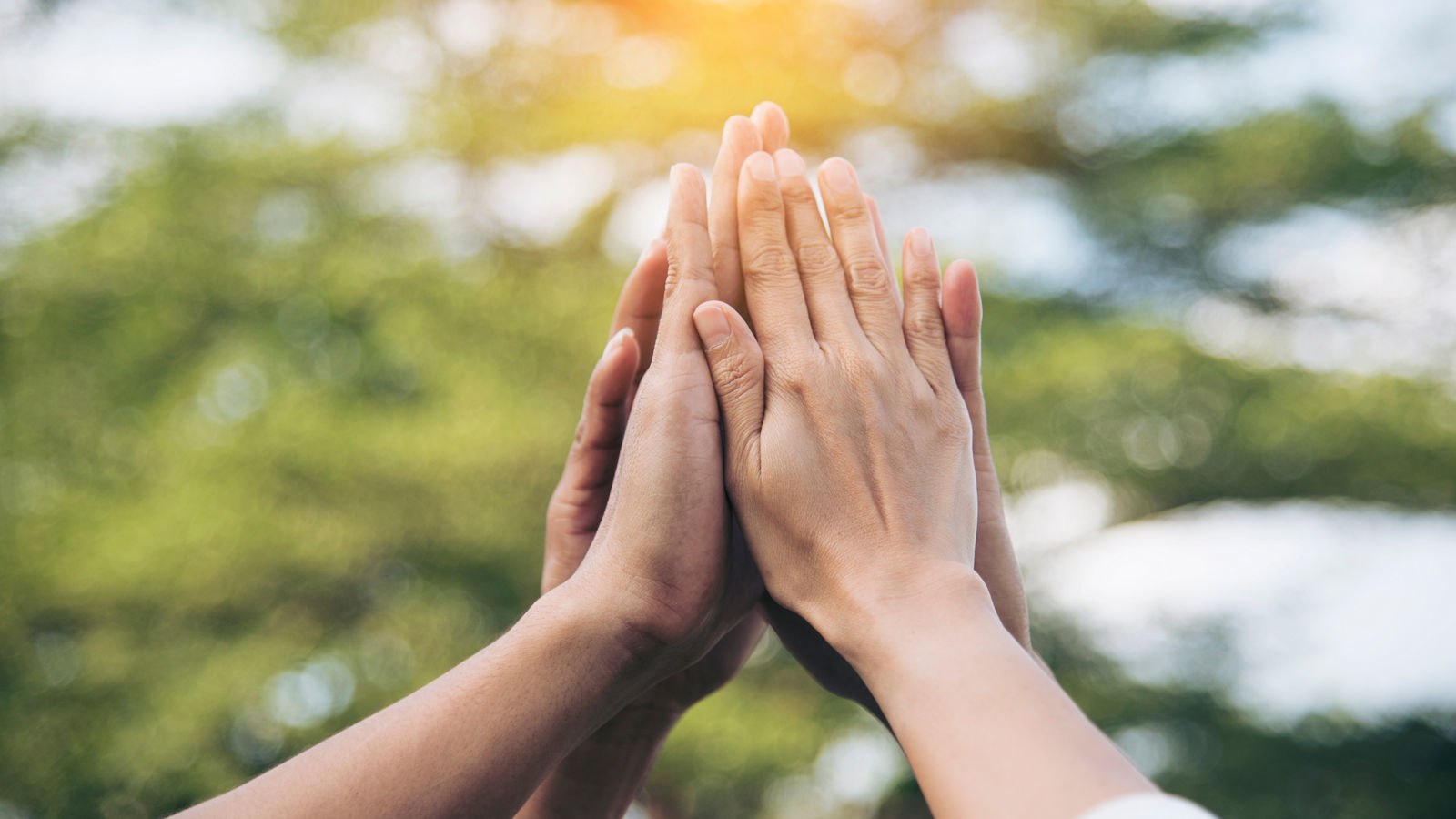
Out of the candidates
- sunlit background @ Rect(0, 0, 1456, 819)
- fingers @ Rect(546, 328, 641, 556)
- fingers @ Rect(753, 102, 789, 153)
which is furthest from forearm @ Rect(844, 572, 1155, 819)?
sunlit background @ Rect(0, 0, 1456, 819)

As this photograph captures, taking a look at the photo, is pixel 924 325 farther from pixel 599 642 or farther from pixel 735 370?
pixel 599 642

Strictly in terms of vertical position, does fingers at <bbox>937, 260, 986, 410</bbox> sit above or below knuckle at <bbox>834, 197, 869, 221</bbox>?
below

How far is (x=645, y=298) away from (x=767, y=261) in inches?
7.4

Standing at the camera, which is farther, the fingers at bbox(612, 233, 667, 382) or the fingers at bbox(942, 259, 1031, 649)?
the fingers at bbox(612, 233, 667, 382)

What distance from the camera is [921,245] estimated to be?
3.36 feet

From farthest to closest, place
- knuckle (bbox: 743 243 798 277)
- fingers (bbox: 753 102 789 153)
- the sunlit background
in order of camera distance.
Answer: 1. the sunlit background
2. fingers (bbox: 753 102 789 153)
3. knuckle (bbox: 743 243 798 277)

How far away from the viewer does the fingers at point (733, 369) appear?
0.92 metres

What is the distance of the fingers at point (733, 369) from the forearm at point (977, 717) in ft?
0.81

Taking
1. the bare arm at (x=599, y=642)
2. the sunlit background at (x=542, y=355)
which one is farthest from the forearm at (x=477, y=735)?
the sunlit background at (x=542, y=355)

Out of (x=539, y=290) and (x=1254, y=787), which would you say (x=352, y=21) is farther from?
(x=1254, y=787)

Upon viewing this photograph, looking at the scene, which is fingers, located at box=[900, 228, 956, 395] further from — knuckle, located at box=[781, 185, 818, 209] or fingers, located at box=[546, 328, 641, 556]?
fingers, located at box=[546, 328, 641, 556]

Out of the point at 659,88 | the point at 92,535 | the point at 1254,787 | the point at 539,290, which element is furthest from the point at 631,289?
the point at 1254,787

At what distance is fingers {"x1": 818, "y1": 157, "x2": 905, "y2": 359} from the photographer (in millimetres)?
982

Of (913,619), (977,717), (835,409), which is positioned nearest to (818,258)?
(835,409)
